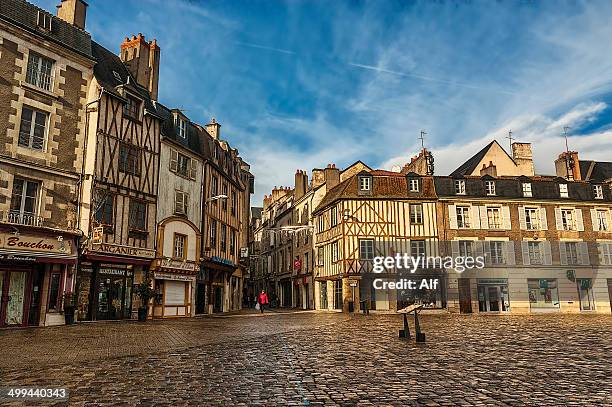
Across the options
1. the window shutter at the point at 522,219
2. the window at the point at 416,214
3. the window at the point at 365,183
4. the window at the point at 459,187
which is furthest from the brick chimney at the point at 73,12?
the window shutter at the point at 522,219

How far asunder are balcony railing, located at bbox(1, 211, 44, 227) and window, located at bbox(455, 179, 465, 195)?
24426mm

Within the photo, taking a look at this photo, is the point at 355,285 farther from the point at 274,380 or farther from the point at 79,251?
the point at 274,380

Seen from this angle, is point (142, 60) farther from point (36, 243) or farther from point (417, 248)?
point (417, 248)

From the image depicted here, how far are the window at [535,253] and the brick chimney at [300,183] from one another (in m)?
18.8

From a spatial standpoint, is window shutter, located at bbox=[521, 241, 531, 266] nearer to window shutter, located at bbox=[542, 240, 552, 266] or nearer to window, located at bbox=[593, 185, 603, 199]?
window shutter, located at bbox=[542, 240, 552, 266]

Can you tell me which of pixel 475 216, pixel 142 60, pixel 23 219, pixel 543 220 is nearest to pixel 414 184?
pixel 475 216

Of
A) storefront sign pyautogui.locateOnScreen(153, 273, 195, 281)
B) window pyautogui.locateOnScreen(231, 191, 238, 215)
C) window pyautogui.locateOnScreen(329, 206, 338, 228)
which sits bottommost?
storefront sign pyautogui.locateOnScreen(153, 273, 195, 281)

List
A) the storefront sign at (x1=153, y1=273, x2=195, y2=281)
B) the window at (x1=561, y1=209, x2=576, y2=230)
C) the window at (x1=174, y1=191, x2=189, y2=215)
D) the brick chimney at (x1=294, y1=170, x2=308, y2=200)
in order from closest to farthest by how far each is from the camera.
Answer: the storefront sign at (x1=153, y1=273, x2=195, y2=281), the window at (x1=174, y1=191, x2=189, y2=215), the window at (x1=561, y1=209, x2=576, y2=230), the brick chimney at (x1=294, y1=170, x2=308, y2=200)

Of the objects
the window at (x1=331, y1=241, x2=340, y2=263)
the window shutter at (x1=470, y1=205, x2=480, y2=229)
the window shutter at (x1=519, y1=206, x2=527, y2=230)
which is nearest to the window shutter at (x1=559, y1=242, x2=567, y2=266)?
the window shutter at (x1=519, y1=206, x2=527, y2=230)

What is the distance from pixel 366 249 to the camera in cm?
2969

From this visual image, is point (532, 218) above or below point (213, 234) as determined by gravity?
above

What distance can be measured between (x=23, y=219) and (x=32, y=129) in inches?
123

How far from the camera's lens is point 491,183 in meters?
31.6

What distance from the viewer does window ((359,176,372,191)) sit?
100 feet
